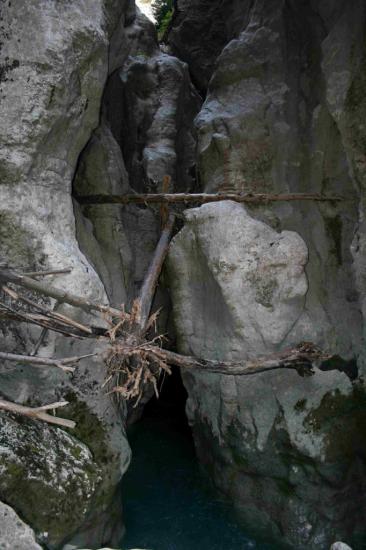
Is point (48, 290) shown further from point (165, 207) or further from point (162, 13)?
point (162, 13)

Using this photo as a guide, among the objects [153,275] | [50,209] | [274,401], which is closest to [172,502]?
[274,401]

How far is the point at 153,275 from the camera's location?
6.92 m

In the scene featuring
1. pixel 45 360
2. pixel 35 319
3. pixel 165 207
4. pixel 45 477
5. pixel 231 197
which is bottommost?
pixel 45 477

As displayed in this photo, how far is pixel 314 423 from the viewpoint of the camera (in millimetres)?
6273

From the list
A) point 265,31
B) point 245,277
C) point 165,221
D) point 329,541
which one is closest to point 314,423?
point 329,541

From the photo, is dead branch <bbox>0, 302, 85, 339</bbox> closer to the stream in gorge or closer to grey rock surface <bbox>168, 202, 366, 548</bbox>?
grey rock surface <bbox>168, 202, 366, 548</bbox>

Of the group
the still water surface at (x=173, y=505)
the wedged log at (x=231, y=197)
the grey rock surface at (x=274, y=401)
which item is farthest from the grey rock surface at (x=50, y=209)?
the grey rock surface at (x=274, y=401)

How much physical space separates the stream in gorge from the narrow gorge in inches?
2.1

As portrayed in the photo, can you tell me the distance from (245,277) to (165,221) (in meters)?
1.97

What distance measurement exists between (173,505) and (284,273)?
4011 mm

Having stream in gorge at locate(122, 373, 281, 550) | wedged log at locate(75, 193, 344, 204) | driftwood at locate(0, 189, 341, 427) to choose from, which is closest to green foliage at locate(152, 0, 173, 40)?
driftwood at locate(0, 189, 341, 427)

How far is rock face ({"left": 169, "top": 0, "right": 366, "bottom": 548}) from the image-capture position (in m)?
6.36

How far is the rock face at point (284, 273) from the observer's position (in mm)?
6355

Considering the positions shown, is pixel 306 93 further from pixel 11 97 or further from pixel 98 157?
pixel 11 97
